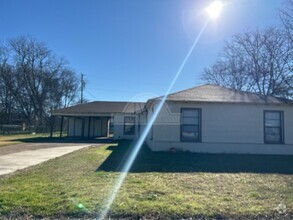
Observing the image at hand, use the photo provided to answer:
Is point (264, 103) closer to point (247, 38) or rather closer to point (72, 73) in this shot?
point (247, 38)

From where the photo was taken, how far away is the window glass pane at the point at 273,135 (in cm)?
1466

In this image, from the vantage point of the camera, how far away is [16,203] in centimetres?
559

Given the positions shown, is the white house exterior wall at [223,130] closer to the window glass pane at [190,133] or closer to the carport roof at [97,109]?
the window glass pane at [190,133]

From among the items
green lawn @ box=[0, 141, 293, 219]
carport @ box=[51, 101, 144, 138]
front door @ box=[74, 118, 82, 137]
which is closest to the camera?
green lawn @ box=[0, 141, 293, 219]

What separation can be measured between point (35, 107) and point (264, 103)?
44.1 m

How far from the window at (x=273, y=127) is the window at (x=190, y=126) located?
3.37 m

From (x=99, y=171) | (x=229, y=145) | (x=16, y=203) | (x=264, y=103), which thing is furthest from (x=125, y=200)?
(x=264, y=103)

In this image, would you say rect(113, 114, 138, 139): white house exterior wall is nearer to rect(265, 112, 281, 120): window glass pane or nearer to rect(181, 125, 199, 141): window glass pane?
rect(181, 125, 199, 141): window glass pane

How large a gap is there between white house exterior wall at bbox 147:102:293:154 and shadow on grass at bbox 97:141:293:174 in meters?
0.68

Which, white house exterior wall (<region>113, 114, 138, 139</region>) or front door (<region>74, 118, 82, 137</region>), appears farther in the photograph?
front door (<region>74, 118, 82, 137</region>)

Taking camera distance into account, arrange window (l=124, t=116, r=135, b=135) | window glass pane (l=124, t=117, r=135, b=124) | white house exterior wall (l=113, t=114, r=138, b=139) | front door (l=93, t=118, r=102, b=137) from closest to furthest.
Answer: white house exterior wall (l=113, t=114, r=138, b=139) < window (l=124, t=116, r=135, b=135) < window glass pane (l=124, t=117, r=135, b=124) < front door (l=93, t=118, r=102, b=137)

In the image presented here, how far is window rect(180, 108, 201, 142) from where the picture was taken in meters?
14.4

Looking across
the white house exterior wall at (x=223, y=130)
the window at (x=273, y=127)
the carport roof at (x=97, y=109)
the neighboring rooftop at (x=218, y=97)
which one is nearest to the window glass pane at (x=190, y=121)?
the white house exterior wall at (x=223, y=130)

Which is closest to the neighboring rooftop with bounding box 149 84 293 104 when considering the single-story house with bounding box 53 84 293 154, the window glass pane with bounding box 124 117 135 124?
the single-story house with bounding box 53 84 293 154
